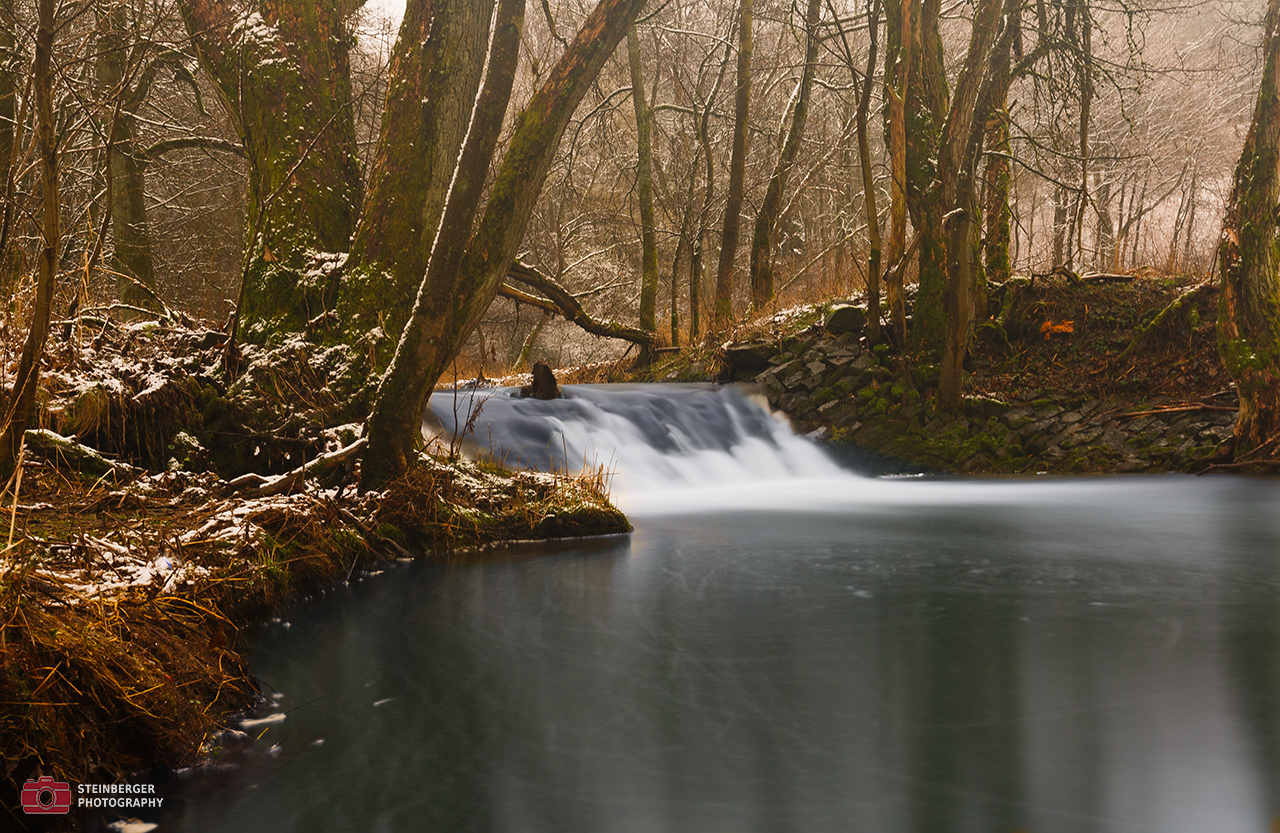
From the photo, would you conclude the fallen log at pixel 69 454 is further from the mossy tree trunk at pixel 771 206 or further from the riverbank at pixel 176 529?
the mossy tree trunk at pixel 771 206

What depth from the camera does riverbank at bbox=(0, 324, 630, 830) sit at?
2.69 metres

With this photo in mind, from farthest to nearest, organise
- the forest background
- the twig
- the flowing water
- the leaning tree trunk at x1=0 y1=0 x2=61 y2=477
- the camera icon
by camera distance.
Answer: the twig, the forest background, the leaning tree trunk at x1=0 y1=0 x2=61 y2=477, the flowing water, the camera icon

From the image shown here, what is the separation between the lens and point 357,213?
7.53 m

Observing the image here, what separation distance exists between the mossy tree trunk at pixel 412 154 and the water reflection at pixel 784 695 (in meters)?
2.14

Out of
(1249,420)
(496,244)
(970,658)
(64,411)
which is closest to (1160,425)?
(1249,420)

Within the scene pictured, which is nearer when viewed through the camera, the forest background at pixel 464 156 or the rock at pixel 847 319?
the forest background at pixel 464 156

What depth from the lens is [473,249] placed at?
19.9 ft

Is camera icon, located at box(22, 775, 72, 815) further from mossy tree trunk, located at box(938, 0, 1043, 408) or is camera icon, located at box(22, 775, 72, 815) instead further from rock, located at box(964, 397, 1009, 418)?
rock, located at box(964, 397, 1009, 418)

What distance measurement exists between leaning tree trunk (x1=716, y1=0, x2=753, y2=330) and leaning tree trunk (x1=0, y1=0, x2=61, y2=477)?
12.4 meters

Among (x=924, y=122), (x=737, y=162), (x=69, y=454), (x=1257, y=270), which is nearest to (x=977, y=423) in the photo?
Result: (x=1257, y=270)

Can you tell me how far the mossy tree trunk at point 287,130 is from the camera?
704 centimetres

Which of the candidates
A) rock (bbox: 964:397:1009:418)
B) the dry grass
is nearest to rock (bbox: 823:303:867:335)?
rock (bbox: 964:397:1009:418)

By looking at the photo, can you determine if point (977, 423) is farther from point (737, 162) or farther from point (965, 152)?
point (737, 162)

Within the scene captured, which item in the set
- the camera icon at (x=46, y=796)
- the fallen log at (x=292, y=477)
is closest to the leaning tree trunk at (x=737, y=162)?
the fallen log at (x=292, y=477)
